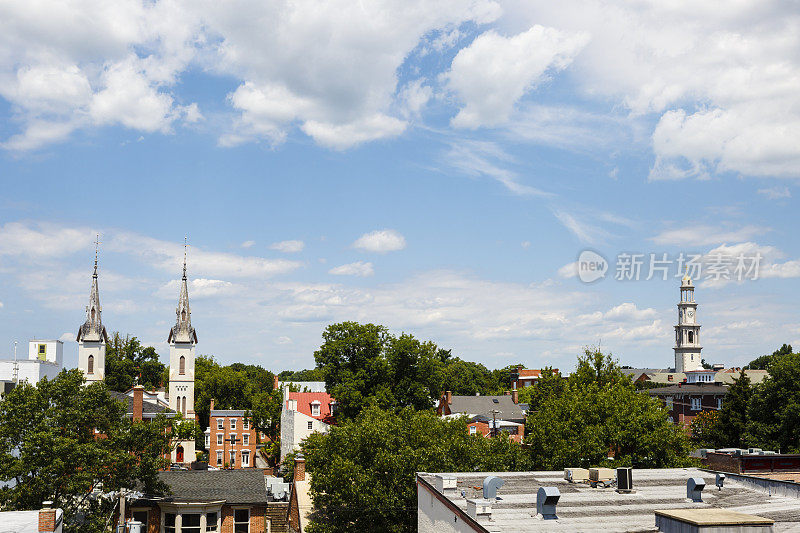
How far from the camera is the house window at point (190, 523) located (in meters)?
36.3

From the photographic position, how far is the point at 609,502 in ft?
72.6

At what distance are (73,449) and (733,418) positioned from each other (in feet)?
193

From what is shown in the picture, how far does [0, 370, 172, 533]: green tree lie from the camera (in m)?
32.6

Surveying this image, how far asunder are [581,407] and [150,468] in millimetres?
26497

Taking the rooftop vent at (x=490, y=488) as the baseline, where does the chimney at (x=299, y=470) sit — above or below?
below

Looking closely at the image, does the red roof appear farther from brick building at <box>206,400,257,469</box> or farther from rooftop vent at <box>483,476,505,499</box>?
rooftop vent at <box>483,476,505,499</box>

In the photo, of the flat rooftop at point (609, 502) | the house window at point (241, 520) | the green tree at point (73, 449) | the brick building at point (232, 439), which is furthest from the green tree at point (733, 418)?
the brick building at point (232, 439)

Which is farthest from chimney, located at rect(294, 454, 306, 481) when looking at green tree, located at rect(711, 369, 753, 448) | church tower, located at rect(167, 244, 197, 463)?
church tower, located at rect(167, 244, 197, 463)

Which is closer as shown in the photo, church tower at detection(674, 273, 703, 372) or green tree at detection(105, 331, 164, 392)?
green tree at detection(105, 331, 164, 392)

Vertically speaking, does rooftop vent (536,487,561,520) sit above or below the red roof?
above

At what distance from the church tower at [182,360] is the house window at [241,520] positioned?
72.5 m

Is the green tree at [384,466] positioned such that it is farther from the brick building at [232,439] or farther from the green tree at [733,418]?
the brick building at [232,439]

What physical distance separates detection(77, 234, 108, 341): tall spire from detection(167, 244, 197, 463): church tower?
10.9m

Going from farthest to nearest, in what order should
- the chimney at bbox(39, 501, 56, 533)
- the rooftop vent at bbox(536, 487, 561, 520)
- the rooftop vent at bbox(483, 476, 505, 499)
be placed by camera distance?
the chimney at bbox(39, 501, 56, 533) → the rooftop vent at bbox(483, 476, 505, 499) → the rooftop vent at bbox(536, 487, 561, 520)
